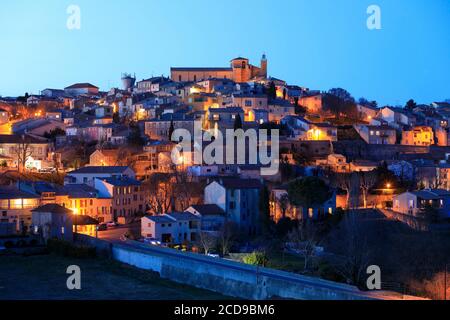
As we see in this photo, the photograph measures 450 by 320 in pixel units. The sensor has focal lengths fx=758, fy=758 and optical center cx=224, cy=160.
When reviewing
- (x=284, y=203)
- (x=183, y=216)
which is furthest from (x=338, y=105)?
(x=183, y=216)

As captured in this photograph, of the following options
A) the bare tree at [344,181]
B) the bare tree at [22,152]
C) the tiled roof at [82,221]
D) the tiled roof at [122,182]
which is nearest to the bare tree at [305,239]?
the bare tree at [344,181]

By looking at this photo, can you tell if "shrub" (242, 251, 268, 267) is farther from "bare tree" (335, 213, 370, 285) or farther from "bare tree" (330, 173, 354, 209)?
"bare tree" (330, 173, 354, 209)

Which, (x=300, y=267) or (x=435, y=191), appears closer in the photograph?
(x=300, y=267)

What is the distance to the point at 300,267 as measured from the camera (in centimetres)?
2439

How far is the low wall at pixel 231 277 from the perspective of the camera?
1791 centimetres

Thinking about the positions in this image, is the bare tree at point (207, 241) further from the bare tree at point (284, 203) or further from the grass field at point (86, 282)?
the bare tree at point (284, 203)

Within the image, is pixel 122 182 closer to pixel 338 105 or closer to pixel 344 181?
pixel 344 181

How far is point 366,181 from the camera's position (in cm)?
3700

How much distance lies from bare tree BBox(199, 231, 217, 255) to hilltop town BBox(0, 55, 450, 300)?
0.26 ft

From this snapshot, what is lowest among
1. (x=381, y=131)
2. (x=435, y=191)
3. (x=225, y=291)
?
(x=225, y=291)

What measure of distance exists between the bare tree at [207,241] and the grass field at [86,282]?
330 centimetres
